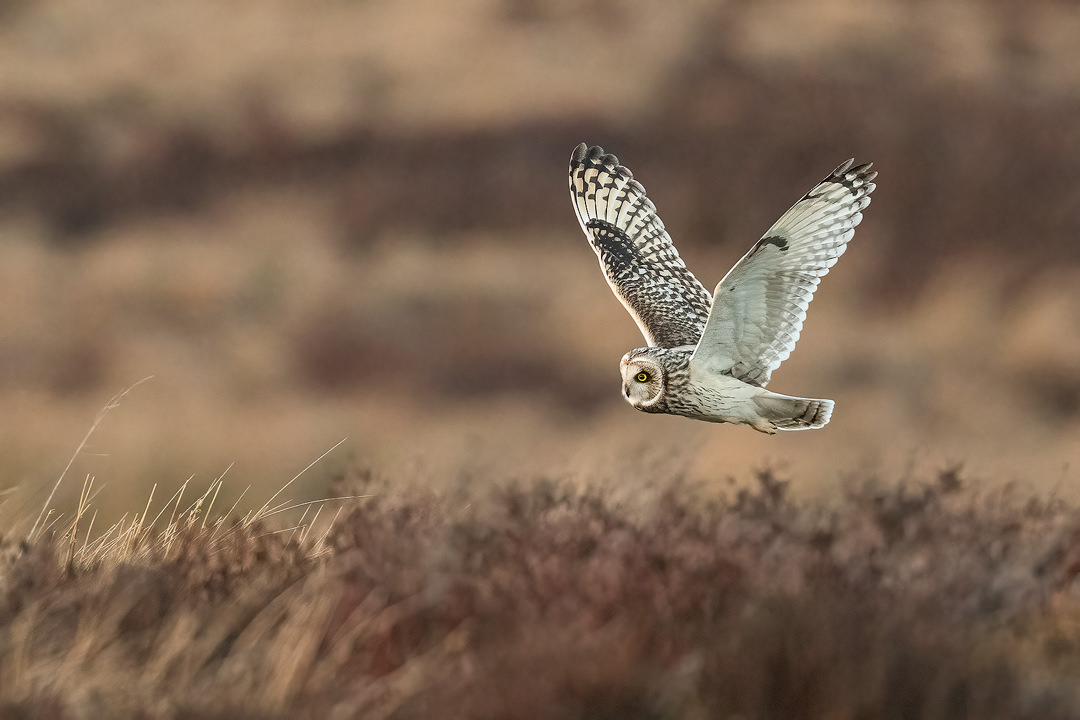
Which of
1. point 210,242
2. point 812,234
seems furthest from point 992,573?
point 210,242

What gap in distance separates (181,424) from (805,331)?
→ 20.1 ft

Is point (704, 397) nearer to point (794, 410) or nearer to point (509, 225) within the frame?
point (794, 410)

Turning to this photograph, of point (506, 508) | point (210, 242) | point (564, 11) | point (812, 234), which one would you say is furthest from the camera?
point (564, 11)

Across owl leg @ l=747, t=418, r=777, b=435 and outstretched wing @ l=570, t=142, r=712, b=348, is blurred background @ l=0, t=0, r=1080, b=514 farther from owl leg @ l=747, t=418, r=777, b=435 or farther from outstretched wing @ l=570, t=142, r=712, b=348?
owl leg @ l=747, t=418, r=777, b=435

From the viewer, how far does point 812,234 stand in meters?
4.37

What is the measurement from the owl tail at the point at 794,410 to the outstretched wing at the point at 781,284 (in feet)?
0.39

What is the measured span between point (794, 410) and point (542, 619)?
1.62 meters

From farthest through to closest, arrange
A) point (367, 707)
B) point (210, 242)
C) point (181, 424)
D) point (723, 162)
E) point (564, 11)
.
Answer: point (564, 11), point (210, 242), point (723, 162), point (181, 424), point (367, 707)

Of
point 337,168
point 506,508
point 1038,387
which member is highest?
point 337,168

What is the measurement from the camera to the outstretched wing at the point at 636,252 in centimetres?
525

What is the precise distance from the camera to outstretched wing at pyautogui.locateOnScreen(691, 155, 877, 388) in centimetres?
429

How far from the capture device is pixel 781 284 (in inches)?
171

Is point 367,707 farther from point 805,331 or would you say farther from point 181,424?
point 805,331

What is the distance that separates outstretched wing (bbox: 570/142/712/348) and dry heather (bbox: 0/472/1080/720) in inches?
53.5
